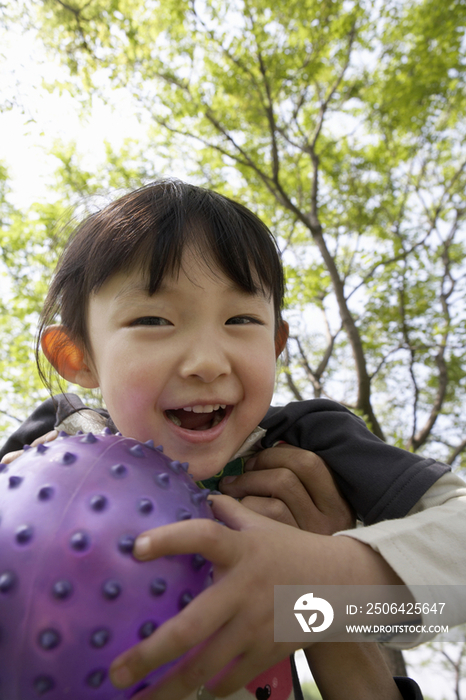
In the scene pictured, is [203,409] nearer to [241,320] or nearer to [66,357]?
[241,320]

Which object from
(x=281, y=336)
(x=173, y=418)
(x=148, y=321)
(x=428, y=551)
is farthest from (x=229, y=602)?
(x=281, y=336)

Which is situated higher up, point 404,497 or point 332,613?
point 404,497

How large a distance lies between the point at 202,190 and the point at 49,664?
1.60 meters

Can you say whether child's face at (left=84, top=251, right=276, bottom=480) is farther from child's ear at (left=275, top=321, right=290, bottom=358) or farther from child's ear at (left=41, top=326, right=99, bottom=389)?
child's ear at (left=275, top=321, right=290, bottom=358)

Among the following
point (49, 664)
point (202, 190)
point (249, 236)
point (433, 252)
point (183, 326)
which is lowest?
point (49, 664)

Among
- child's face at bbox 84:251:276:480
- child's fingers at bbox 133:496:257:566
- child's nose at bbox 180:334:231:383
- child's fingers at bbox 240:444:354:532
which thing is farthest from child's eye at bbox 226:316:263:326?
child's fingers at bbox 133:496:257:566

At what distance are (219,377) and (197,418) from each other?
0.23m

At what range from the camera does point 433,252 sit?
7.19m

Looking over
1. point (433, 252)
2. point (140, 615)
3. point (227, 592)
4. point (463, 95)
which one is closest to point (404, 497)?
point (227, 592)

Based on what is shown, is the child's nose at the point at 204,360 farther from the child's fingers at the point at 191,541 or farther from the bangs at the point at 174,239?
the child's fingers at the point at 191,541

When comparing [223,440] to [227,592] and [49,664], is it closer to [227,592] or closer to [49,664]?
[227,592]

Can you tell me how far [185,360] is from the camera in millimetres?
1351

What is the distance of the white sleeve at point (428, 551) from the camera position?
3.56 ft

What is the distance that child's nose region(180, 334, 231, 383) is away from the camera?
4.32ft
